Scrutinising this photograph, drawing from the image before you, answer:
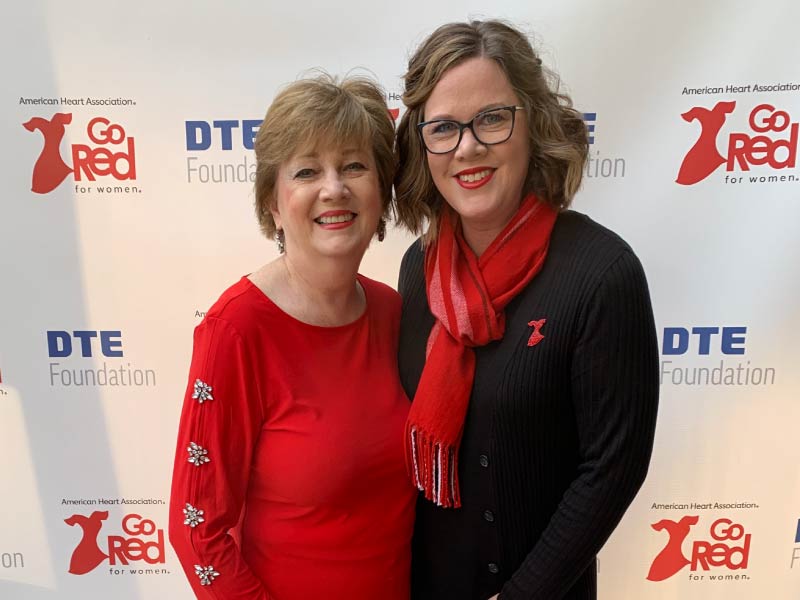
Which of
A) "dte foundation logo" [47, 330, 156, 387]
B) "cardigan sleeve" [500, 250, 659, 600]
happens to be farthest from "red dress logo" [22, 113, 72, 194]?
"cardigan sleeve" [500, 250, 659, 600]

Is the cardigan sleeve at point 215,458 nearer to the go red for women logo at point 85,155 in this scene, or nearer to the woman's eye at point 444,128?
the woman's eye at point 444,128

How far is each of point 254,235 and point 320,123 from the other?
1.01 m

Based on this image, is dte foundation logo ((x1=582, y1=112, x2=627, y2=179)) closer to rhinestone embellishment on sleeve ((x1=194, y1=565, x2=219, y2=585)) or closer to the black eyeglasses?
the black eyeglasses

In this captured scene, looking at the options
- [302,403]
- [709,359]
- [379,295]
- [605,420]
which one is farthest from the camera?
[709,359]

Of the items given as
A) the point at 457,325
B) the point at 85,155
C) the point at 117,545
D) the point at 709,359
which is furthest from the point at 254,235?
the point at 709,359

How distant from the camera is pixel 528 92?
1171 mm

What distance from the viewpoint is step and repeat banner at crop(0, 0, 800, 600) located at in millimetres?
1921

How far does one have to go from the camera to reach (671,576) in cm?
235

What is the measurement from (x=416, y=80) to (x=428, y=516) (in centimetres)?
95

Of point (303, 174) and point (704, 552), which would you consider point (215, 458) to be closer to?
point (303, 174)

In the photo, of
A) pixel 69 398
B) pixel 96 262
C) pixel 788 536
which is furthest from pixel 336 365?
pixel 788 536

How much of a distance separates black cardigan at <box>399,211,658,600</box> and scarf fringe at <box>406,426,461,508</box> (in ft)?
0.07

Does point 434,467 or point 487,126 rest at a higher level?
point 487,126

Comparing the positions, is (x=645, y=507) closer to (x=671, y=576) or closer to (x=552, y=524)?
(x=671, y=576)
